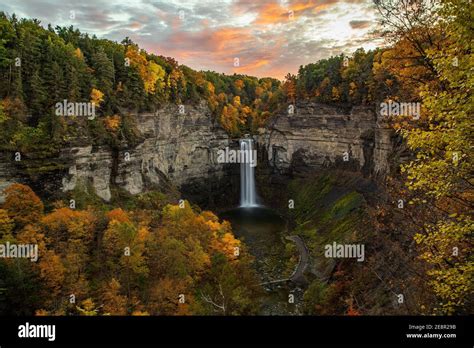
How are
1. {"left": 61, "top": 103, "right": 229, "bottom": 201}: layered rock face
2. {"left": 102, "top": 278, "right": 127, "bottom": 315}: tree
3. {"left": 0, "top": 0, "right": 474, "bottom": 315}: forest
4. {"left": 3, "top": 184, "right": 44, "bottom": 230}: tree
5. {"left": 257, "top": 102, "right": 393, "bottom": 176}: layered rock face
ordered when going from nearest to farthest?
{"left": 0, "top": 0, "right": 474, "bottom": 315}: forest, {"left": 102, "top": 278, "right": 127, "bottom": 315}: tree, {"left": 3, "top": 184, "right": 44, "bottom": 230}: tree, {"left": 61, "top": 103, "right": 229, "bottom": 201}: layered rock face, {"left": 257, "top": 102, "right": 393, "bottom": 176}: layered rock face

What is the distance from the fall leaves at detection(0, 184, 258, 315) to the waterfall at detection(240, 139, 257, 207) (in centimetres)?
4057

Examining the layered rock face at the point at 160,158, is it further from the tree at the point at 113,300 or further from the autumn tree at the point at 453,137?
the autumn tree at the point at 453,137

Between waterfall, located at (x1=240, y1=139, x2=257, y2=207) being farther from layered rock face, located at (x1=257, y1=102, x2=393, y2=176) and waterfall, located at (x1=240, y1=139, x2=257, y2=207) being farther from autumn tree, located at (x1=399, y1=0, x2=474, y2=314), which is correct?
autumn tree, located at (x1=399, y1=0, x2=474, y2=314)

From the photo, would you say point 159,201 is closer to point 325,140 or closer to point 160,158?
point 160,158

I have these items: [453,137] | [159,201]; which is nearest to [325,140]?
[159,201]

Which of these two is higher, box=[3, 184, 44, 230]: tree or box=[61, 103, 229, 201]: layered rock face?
box=[61, 103, 229, 201]: layered rock face

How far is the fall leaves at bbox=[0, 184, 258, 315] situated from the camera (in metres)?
23.2

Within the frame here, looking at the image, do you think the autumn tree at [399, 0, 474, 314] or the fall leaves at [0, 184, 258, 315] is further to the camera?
the fall leaves at [0, 184, 258, 315]

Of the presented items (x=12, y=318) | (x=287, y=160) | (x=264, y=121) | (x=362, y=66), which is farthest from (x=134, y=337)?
(x=264, y=121)

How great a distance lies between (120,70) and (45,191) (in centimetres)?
2408

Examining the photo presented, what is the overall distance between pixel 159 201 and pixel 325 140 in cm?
3432

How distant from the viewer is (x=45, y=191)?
38.7m

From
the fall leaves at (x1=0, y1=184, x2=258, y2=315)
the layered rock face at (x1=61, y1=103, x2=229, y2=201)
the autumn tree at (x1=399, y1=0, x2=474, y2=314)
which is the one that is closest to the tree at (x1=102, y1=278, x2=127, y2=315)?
the fall leaves at (x1=0, y1=184, x2=258, y2=315)

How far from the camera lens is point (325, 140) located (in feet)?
223
